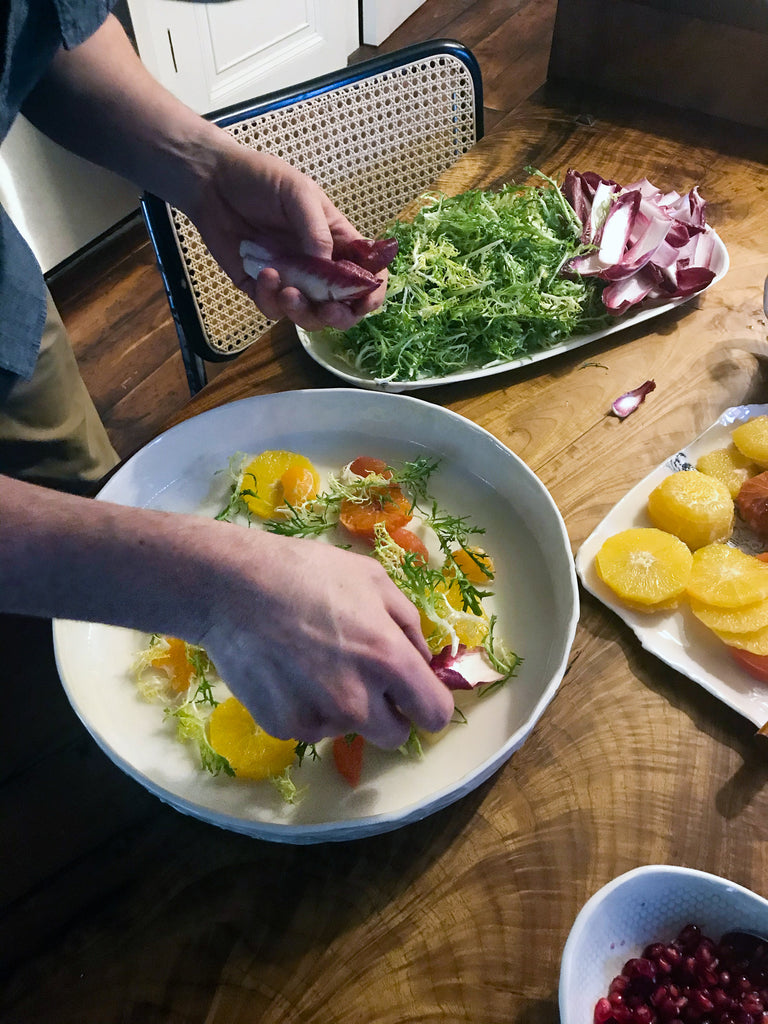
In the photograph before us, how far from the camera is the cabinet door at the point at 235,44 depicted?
248 centimetres

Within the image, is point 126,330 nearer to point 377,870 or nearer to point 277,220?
point 277,220

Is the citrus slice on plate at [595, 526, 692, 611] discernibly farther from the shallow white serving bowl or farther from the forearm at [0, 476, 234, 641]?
the forearm at [0, 476, 234, 641]

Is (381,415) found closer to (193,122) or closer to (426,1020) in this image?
(193,122)

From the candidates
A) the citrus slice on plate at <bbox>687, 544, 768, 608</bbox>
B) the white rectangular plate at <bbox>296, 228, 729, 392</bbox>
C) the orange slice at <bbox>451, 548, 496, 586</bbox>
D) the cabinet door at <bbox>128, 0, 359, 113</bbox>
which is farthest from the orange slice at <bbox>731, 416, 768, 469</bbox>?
the cabinet door at <bbox>128, 0, 359, 113</bbox>

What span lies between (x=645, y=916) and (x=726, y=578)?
1.18 feet

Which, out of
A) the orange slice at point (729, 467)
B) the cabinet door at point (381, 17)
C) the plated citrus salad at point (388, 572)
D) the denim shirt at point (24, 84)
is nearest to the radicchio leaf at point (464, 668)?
the plated citrus salad at point (388, 572)

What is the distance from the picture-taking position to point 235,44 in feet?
9.26

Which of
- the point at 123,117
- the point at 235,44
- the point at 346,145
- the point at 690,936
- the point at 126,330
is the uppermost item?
the point at 123,117

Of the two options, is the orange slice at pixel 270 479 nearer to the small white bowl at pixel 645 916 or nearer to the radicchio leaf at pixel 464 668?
the radicchio leaf at pixel 464 668

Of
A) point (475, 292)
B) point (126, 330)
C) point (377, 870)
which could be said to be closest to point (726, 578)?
point (377, 870)

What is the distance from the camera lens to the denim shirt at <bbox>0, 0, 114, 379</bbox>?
0.84 meters

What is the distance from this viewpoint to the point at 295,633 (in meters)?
0.56

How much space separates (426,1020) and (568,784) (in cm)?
24

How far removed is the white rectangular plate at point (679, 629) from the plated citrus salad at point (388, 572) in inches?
5.1
